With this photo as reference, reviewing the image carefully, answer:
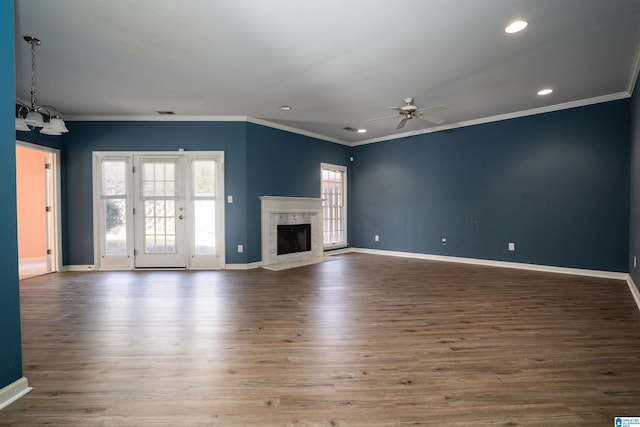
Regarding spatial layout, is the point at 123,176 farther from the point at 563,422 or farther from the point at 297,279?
the point at 563,422

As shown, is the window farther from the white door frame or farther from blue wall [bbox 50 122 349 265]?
the white door frame

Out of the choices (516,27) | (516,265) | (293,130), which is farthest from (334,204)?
(516,27)

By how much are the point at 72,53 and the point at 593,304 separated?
21.2 feet

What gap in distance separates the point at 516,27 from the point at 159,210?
5866mm

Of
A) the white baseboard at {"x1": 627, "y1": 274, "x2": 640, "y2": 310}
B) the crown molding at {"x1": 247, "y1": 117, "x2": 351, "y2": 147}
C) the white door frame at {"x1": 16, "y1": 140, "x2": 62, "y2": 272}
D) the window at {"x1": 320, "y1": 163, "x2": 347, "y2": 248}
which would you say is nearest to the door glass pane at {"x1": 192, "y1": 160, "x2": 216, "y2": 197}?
the crown molding at {"x1": 247, "y1": 117, "x2": 351, "y2": 147}

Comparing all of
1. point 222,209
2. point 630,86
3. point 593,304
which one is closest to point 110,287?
point 222,209

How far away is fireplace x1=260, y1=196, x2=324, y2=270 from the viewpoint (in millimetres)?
6254

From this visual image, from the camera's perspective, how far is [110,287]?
452 cm

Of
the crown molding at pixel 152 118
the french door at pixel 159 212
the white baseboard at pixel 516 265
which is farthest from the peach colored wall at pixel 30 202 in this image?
the white baseboard at pixel 516 265

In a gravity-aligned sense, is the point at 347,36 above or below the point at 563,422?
above

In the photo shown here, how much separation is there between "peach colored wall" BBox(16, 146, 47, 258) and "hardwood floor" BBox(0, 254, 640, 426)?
10.6 feet

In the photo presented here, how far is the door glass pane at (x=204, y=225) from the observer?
5902 millimetres

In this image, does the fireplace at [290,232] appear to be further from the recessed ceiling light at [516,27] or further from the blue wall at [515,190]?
the recessed ceiling light at [516,27]

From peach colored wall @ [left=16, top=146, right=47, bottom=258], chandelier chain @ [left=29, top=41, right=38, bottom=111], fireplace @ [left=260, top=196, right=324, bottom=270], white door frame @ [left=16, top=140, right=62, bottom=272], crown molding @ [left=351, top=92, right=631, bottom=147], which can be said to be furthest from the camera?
peach colored wall @ [left=16, top=146, right=47, bottom=258]
